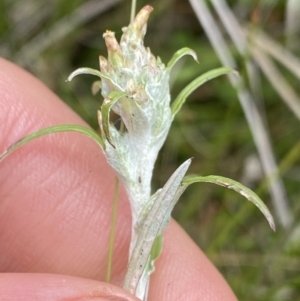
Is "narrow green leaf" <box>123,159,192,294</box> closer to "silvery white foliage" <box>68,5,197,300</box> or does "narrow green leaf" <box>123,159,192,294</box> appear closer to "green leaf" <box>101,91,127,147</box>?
"silvery white foliage" <box>68,5,197,300</box>

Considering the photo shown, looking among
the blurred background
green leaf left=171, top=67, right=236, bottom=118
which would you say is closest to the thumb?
green leaf left=171, top=67, right=236, bottom=118

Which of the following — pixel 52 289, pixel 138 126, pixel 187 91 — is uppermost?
pixel 187 91

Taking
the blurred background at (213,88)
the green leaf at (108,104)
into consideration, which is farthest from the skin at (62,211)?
the green leaf at (108,104)

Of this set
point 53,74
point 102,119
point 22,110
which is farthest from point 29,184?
point 53,74

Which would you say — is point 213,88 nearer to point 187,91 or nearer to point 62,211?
point 62,211

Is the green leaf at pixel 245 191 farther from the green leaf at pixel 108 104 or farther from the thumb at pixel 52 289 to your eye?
the thumb at pixel 52 289

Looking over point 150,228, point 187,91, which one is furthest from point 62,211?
point 187,91
